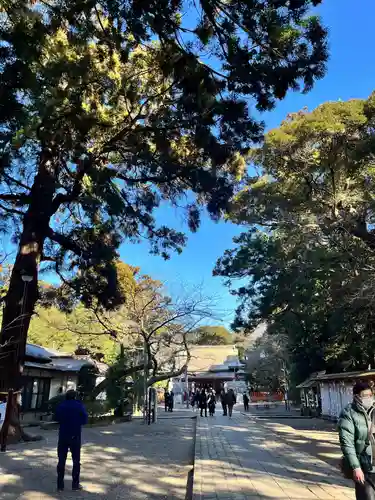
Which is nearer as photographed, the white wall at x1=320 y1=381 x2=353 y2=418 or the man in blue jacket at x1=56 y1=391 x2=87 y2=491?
the man in blue jacket at x1=56 y1=391 x2=87 y2=491

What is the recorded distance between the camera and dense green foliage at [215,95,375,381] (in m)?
14.4

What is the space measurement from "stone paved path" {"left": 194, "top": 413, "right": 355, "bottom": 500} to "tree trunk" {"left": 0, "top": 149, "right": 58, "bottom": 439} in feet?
16.8

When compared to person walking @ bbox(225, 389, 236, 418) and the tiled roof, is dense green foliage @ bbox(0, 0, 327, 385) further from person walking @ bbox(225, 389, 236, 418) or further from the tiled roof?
the tiled roof

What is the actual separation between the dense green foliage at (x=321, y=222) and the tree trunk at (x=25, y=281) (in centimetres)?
653

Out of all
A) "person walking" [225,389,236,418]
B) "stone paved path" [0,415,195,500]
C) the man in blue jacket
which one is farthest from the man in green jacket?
"person walking" [225,389,236,418]

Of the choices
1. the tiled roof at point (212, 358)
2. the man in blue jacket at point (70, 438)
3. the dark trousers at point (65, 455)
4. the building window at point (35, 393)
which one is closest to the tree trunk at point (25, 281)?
the man in blue jacket at point (70, 438)

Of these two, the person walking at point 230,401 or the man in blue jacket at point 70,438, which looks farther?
the person walking at point 230,401

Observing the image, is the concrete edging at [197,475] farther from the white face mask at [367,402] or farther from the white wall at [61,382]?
the white wall at [61,382]

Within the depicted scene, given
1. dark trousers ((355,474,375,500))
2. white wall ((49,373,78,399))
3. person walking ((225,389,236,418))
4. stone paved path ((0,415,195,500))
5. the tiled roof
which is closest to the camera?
dark trousers ((355,474,375,500))

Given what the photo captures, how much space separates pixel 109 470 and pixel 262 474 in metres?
2.82

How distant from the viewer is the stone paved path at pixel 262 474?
5.73 metres

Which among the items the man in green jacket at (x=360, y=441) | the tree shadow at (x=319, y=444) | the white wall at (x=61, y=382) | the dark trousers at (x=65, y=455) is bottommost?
the tree shadow at (x=319, y=444)

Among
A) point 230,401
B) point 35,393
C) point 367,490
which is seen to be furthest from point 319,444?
point 35,393

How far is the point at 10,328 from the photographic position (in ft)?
Result: 38.3
